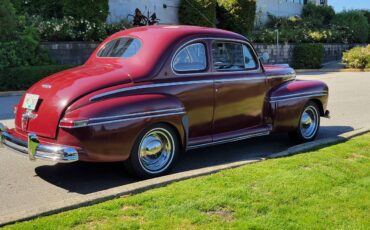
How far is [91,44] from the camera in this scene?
19.2 metres

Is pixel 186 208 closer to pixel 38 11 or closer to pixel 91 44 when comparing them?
pixel 91 44

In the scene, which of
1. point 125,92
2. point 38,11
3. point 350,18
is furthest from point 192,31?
point 350,18

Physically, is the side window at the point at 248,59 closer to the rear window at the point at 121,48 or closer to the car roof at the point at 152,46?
the car roof at the point at 152,46

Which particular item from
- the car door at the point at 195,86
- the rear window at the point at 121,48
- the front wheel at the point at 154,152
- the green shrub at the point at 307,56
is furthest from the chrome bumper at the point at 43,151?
the green shrub at the point at 307,56

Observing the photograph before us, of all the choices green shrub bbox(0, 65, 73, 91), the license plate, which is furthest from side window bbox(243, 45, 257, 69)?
green shrub bbox(0, 65, 73, 91)

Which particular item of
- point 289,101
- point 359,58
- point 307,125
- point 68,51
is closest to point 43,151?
point 289,101

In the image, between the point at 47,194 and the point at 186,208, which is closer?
the point at 186,208

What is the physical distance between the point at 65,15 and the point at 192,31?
13.8 meters

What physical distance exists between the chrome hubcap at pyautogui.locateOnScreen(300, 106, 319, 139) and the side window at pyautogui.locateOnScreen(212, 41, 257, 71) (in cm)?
136

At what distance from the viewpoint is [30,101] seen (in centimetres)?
583

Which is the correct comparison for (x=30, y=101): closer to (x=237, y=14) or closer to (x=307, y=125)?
(x=307, y=125)

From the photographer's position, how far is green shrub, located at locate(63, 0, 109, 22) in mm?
18953

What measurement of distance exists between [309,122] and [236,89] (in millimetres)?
1913

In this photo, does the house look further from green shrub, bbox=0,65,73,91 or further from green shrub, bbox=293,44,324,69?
green shrub, bbox=0,65,73,91
